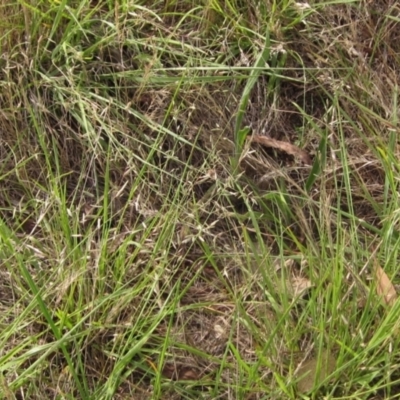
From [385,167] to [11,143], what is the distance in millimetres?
918

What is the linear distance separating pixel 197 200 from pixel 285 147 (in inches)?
10.6

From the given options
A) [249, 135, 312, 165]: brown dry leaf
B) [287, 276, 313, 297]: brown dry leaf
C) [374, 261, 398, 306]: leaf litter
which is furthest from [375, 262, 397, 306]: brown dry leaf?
[249, 135, 312, 165]: brown dry leaf

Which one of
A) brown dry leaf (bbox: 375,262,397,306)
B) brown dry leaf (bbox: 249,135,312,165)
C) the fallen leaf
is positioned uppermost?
brown dry leaf (bbox: 249,135,312,165)

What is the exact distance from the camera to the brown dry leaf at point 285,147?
1882 mm

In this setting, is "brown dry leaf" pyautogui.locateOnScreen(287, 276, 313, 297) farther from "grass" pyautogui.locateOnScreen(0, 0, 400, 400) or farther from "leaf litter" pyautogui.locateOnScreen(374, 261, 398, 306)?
"leaf litter" pyautogui.locateOnScreen(374, 261, 398, 306)

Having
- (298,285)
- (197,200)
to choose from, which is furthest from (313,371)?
(197,200)

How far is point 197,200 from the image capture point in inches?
71.9

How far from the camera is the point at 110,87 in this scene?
1.89 m

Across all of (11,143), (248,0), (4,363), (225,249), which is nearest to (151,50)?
(248,0)

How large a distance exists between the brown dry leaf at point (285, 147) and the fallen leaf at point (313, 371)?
0.52 m

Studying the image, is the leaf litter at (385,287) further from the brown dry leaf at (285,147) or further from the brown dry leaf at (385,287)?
the brown dry leaf at (285,147)

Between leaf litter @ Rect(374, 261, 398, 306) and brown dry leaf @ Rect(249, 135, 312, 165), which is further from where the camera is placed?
brown dry leaf @ Rect(249, 135, 312, 165)

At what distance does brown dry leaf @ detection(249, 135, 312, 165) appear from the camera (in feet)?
6.17

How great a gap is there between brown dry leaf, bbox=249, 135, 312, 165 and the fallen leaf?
520 mm
